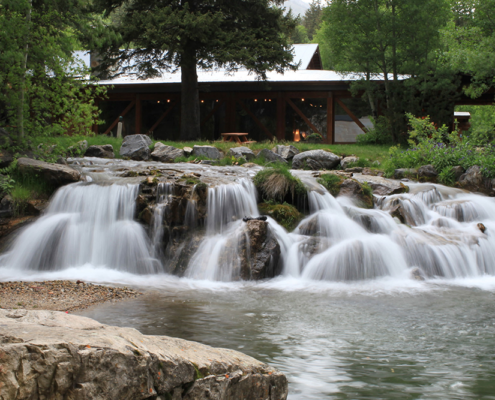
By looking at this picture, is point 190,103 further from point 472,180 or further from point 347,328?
point 347,328

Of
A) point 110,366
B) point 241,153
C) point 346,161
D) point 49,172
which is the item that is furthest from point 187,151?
point 110,366

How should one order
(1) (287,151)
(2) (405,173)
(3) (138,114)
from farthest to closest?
(3) (138,114) < (1) (287,151) < (2) (405,173)

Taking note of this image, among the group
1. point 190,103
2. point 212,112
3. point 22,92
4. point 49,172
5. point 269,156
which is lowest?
point 49,172

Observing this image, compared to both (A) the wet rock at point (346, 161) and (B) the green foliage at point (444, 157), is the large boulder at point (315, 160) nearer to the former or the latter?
(A) the wet rock at point (346, 161)

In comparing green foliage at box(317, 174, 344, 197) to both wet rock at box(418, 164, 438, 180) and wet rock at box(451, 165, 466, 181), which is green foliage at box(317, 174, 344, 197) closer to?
wet rock at box(418, 164, 438, 180)

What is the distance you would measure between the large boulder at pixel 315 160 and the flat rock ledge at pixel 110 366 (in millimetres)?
13639

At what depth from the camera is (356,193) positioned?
12141mm

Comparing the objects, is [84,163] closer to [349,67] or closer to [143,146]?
[143,146]

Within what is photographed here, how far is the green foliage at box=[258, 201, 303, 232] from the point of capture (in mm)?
10797

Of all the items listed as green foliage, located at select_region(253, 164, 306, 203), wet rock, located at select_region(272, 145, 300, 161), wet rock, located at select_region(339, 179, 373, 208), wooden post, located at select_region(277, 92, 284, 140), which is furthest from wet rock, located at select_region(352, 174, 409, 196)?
wooden post, located at select_region(277, 92, 284, 140)

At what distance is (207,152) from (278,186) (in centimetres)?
620

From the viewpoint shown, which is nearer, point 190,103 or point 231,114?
point 190,103

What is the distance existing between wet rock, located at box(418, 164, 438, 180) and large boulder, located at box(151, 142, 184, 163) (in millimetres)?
8172

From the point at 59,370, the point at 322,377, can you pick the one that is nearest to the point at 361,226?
the point at 322,377
